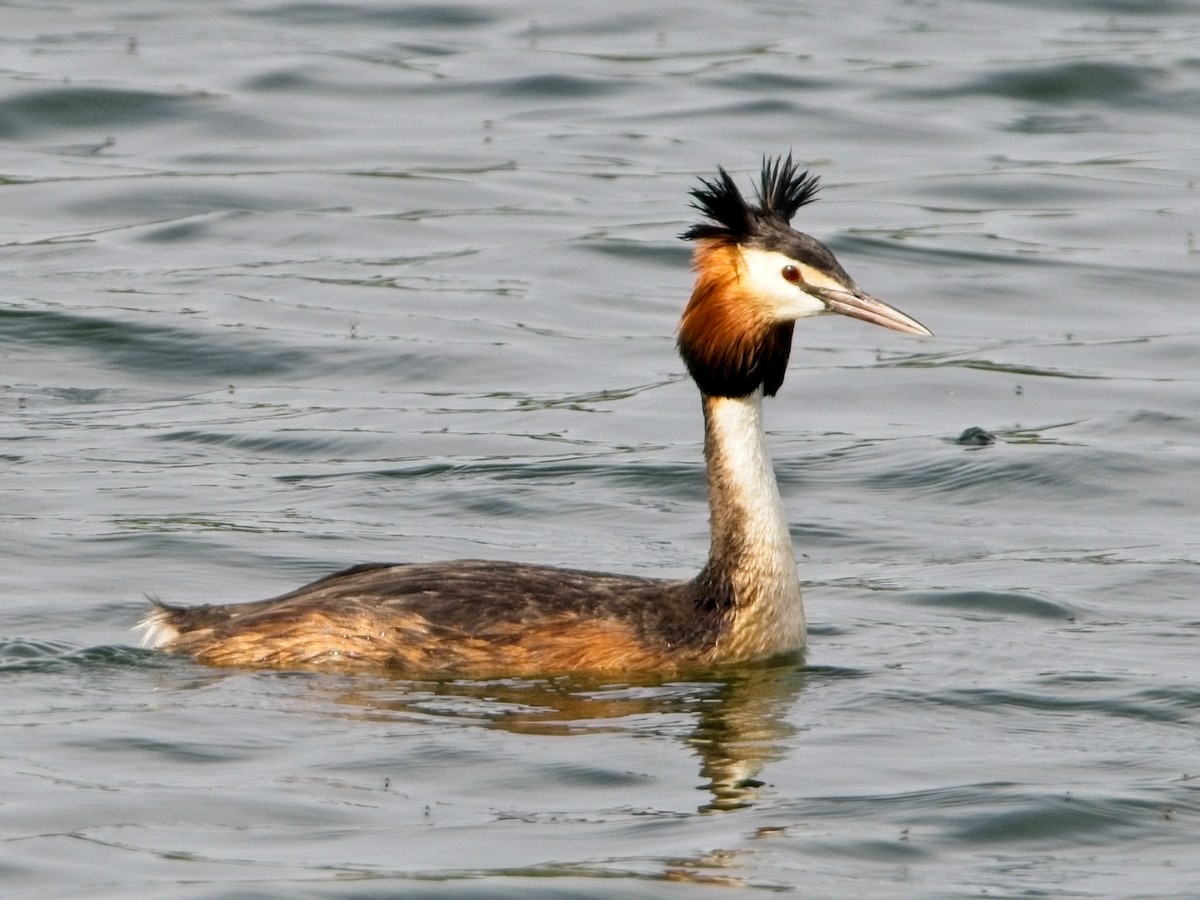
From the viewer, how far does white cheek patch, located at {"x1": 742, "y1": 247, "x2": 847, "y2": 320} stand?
9.79m

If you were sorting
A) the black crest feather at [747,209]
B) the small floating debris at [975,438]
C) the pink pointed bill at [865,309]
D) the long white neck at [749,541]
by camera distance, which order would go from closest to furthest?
1. the pink pointed bill at [865,309]
2. the black crest feather at [747,209]
3. the long white neck at [749,541]
4. the small floating debris at [975,438]

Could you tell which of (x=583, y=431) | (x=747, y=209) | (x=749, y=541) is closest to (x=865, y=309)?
(x=747, y=209)

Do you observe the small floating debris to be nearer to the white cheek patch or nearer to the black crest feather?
the black crest feather

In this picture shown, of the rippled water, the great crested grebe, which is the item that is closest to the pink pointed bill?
the great crested grebe

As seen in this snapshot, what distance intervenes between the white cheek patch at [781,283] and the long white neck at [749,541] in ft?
1.47

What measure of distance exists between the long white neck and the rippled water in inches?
7.2

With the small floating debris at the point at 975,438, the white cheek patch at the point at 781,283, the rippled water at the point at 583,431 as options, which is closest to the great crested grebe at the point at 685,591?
the white cheek patch at the point at 781,283

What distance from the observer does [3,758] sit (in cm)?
862

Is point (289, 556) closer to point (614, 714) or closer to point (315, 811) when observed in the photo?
point (614, 714)

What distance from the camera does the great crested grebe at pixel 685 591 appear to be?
9805mm

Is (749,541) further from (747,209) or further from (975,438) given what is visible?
(975,438)

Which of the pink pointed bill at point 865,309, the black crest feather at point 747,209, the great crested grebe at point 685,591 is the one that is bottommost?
the great crested grebe at point 685,591

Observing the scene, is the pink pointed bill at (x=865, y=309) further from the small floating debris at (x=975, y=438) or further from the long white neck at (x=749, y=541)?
the small floating debris at (x=975, y=438)

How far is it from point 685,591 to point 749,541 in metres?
0.32
